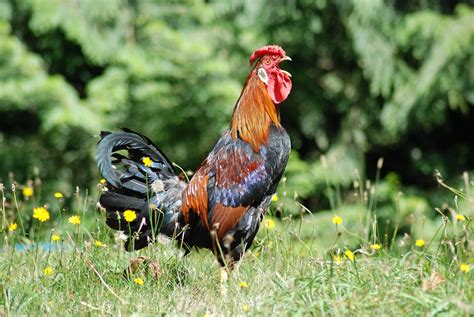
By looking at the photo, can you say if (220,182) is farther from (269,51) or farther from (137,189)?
(269,51)

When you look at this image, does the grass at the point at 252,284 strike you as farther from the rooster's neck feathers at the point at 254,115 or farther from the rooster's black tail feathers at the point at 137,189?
the rooster's neck feathers at the point at 254,115

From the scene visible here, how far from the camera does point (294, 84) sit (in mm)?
9180

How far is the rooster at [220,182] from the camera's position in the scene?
13.3 ft

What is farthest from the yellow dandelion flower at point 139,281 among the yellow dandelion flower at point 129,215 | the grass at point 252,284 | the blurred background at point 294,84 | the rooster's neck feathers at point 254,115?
the blurred background at point 294,84

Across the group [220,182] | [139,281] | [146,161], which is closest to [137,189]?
[146,161]

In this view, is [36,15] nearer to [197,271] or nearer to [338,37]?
[338,37]

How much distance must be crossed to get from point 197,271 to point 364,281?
41.3 inches

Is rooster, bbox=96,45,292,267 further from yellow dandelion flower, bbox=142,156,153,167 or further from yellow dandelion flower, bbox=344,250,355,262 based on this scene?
yellow dandelion flower, bbox=344,250,355,262

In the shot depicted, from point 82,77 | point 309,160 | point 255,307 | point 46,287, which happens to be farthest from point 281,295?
point 82,77

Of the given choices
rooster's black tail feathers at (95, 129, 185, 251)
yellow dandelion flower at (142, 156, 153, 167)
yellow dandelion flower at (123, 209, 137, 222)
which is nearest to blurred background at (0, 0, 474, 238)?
rooster's black tail feathers at (95, 129, 185, 251)

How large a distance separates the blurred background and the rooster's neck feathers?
145 inches

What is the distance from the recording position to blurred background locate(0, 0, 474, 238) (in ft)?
27.6

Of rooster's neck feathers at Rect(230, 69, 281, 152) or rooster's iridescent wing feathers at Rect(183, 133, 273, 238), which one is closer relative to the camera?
rooster's iridescent wing feathers at Rect(183, 133, 273, 238)

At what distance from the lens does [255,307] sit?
2.96m
